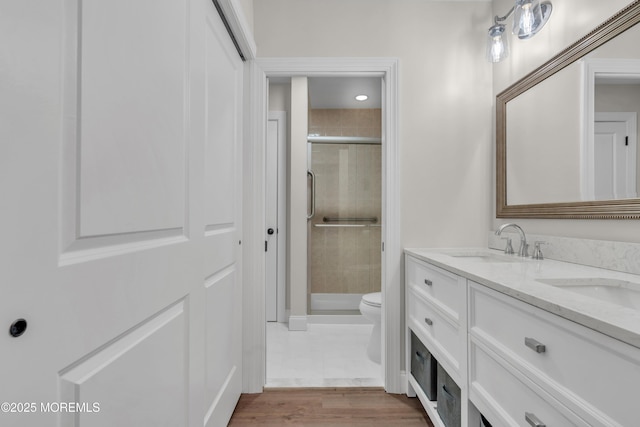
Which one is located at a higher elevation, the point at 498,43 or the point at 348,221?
the point at 498,43

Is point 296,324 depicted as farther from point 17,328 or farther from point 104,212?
point 17,328

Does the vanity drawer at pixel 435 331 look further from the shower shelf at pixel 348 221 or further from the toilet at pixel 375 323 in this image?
the shower shelf at pixel 348 221

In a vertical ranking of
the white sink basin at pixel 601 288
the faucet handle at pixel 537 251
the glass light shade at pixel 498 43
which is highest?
the glass light shade at pixel 498 43

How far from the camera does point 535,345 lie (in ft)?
2.68

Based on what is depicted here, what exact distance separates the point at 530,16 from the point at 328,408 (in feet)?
7.47

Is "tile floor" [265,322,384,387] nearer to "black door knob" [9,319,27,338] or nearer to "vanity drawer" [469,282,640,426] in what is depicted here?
"vanity drawer" [469,282,640,426]

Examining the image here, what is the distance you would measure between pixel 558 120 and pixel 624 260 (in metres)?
0.70

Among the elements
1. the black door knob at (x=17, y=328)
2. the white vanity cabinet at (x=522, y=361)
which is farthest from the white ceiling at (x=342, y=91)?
the black door knob at (x=17, y=328)

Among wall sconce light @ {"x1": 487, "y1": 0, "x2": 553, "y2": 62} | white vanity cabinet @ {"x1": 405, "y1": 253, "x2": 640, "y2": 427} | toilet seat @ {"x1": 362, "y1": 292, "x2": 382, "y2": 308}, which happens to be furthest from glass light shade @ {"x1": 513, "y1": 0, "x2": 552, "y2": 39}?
toilet seat @ {"x1": 362, "y1": 292, "x2": 382, "y2": 308}

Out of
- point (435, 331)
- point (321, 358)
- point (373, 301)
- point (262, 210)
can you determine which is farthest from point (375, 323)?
point (262, 210)

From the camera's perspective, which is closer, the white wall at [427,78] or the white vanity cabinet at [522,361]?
the white vanity cabinet at [522,361]

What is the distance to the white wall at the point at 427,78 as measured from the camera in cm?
197

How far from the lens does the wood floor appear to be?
5.40 ft

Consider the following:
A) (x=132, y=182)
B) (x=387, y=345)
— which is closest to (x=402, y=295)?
(x=387, y=345)
